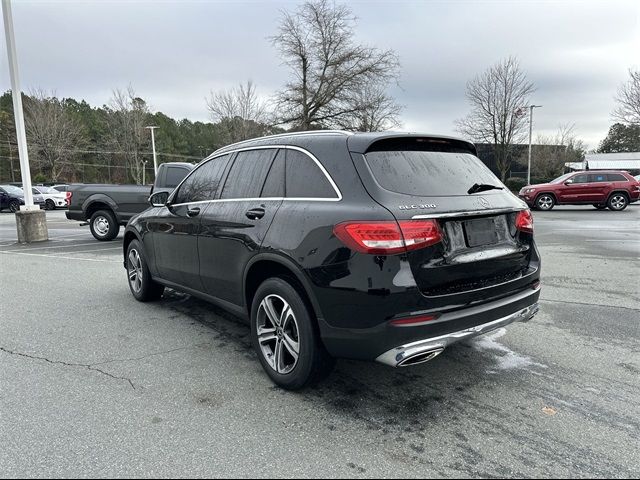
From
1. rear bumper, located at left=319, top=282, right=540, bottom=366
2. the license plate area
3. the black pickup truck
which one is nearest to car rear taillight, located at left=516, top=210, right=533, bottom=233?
the license plate area

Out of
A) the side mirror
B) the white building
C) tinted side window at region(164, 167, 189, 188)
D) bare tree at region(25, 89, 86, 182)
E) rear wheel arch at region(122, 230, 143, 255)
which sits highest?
bare tree at region(25, 89, 86, 182)

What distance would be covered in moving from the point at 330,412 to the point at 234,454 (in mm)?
718

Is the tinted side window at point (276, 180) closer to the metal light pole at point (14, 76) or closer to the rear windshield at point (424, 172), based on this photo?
the rear windshield at point (424, 172)

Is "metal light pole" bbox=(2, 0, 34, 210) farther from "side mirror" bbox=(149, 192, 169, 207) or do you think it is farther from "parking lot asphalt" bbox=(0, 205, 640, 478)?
"side mirror" bbox=(149, 192, 169, 207)

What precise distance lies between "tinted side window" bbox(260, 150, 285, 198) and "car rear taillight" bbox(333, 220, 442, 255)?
34.9 inches

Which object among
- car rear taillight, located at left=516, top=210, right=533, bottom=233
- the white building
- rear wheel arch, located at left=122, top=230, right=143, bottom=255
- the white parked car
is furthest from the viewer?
the white building

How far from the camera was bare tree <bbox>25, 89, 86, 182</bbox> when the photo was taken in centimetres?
3953

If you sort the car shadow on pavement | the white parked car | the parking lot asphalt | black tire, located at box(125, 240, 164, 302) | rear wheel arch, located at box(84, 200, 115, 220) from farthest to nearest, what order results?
the white parked car → rear wheel arch, located at box(84, 200, 115, 220) → black tire, located at box(125, 240, 164, 302) → the car shadow on pavement → the parking lot asphalt

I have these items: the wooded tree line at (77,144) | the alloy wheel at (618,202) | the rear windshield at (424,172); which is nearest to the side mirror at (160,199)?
the rear windshield at (424,172)

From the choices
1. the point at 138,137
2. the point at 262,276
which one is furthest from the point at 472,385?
the point at 138,137

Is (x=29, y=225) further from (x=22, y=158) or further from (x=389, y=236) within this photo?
(x=389, y=236)

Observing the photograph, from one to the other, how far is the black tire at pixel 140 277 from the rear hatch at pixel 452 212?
3528 mm

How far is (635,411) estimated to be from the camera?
9.75ft

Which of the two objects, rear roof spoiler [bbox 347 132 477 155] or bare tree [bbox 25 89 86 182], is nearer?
rear roof spoiler [bbox 347 132 477 155]
